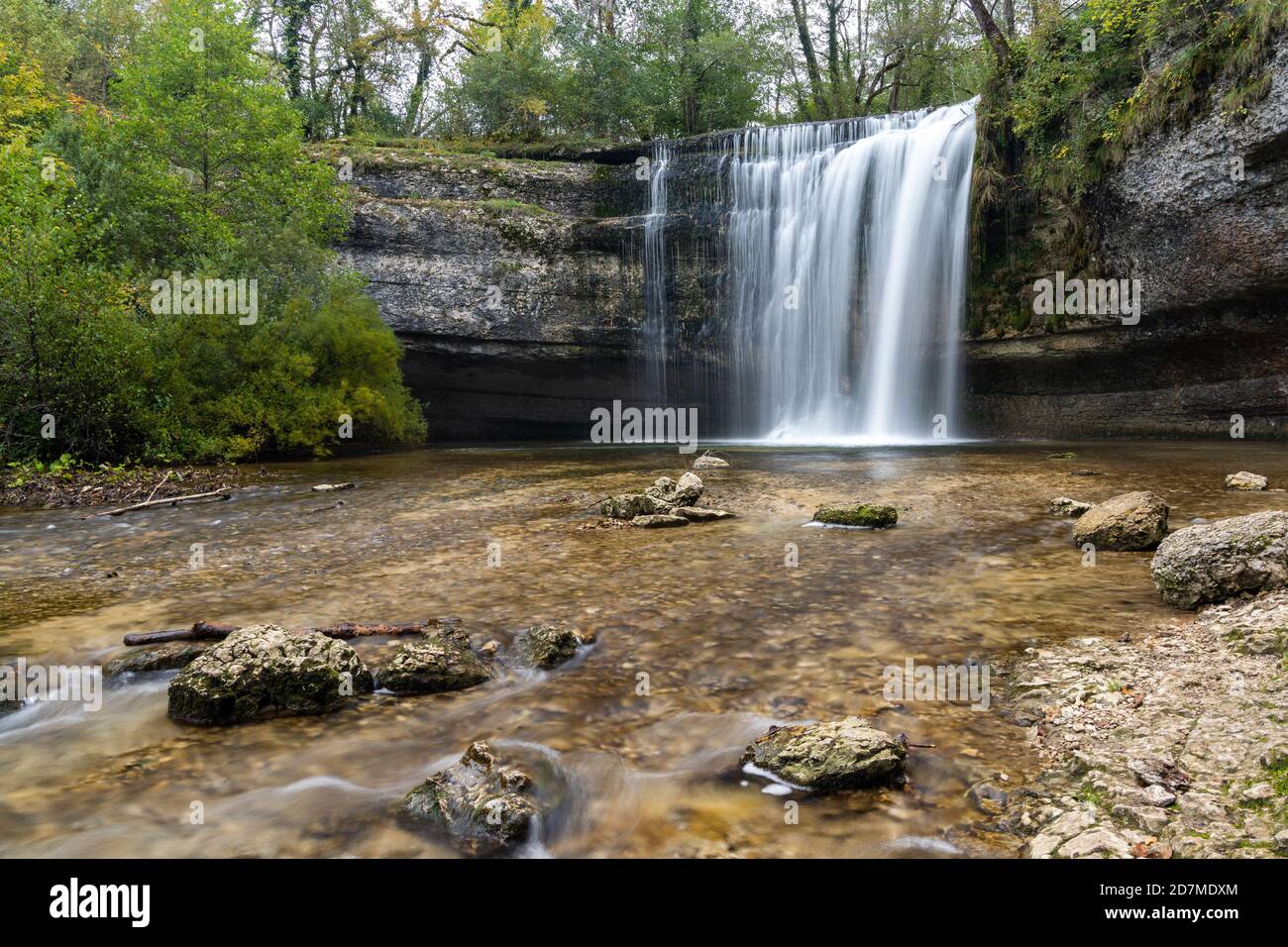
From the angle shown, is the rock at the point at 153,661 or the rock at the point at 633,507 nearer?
the rock at the point at 153,661

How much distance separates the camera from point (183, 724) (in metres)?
3.63

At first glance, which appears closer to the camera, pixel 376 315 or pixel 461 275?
pixel 376 315

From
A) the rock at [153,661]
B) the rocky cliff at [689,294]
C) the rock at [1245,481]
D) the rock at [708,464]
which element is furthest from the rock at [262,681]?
the rocky cliff at [689,294]

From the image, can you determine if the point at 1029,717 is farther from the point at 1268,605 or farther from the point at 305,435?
the point at 305,435

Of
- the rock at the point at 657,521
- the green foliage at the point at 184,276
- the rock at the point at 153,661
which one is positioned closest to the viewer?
the rock at the point at 153,661

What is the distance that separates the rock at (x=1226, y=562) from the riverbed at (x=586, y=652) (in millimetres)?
253

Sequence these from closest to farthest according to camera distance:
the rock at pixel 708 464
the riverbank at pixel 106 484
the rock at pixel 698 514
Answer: the rock at pixel 698 514, the riverbank at pixel 106 484, the rock at pixel 708 464

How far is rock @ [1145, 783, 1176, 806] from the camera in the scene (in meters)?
2.52

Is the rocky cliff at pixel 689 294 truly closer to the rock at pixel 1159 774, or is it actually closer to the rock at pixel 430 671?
the rock at pixel 1159 774

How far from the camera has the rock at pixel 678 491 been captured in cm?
941

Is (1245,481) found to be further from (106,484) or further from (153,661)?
(106,484)

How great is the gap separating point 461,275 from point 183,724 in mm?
22230

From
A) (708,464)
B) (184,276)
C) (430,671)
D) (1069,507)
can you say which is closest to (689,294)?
(708,464)

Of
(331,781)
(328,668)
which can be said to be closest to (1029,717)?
(331,781)
